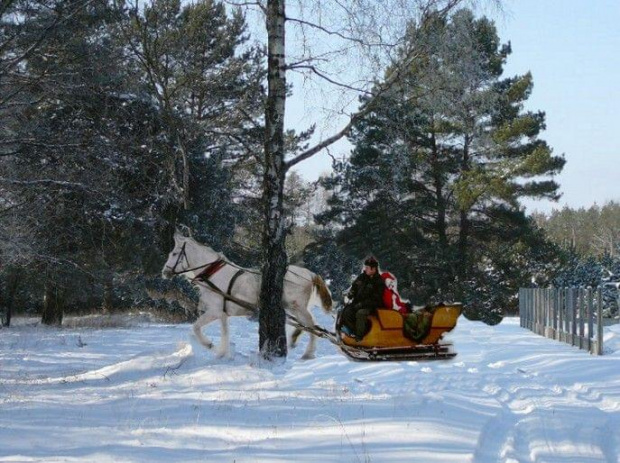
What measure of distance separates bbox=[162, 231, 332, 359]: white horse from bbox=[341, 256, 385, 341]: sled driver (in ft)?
7.43

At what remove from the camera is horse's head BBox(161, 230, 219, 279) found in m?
11.4

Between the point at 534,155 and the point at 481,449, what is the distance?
95.1ft

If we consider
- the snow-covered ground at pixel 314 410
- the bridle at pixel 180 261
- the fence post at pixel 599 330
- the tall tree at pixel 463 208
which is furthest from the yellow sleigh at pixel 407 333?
the tall tree at pixel 463 208

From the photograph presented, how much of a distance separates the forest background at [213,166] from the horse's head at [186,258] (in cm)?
85

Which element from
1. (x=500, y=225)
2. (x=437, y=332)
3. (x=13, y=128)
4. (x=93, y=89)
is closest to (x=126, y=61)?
(x=93, y=89)

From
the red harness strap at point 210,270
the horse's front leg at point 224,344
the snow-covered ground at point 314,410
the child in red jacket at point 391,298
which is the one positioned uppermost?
the red harness strap at point 210,270

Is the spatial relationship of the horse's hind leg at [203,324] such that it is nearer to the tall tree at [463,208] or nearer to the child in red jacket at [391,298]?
the child in red jacket at [391,298]

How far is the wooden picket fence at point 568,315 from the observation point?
564 inches

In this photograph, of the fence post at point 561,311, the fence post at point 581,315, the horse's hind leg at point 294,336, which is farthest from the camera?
the fence post at point 561,311

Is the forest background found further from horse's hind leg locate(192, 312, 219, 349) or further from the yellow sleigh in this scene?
the yellow sleigh

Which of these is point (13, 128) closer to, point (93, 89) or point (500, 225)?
point (93, 89)

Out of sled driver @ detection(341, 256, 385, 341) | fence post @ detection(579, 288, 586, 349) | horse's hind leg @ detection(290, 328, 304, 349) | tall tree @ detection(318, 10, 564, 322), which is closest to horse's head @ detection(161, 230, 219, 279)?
horse's hind leg @ detection(290, 328, 304, 349)

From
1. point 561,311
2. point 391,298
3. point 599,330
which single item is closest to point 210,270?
point 391,298

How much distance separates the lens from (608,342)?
1523cm
